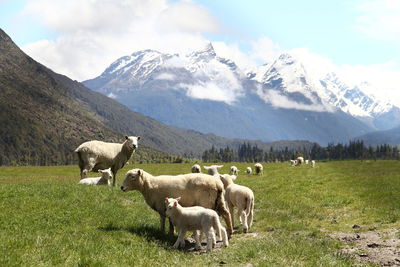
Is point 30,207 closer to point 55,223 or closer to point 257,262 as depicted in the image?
point 55,223

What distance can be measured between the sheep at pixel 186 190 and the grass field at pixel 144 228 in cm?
116

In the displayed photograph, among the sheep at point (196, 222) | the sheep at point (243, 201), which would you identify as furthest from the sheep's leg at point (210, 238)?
the sheep at point (243, 201)

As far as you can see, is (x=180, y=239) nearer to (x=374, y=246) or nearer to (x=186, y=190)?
(x=186, y=190)

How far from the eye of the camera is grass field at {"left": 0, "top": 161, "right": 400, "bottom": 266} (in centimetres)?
1190

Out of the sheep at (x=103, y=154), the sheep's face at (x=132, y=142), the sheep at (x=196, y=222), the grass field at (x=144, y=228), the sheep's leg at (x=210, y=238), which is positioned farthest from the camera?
the sheep at (x=103, y=154)

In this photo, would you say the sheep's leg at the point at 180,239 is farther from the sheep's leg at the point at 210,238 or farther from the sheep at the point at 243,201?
the sheep at the point at 243,201

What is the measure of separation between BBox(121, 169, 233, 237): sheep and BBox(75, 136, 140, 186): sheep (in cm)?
1416

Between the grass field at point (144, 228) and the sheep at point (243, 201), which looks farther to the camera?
the sheep at point (243, 201)

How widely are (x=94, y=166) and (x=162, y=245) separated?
20279mm

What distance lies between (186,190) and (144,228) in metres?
2.46

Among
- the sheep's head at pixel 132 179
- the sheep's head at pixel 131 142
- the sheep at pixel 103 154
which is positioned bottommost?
the sheep's head at pixel 132 179

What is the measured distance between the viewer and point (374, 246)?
49.2 ft

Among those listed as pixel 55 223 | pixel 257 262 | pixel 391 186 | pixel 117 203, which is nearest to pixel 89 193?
pixel 117 203

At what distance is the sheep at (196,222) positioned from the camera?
578 inches
